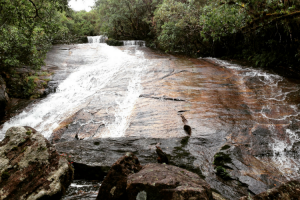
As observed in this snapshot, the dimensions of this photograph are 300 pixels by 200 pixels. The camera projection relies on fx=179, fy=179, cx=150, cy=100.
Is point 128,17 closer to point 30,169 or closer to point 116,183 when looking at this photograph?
point 30,169

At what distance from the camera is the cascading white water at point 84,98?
277 inches

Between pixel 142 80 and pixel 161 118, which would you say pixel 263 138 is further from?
pixel 142 80

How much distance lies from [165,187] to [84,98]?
24.9 ft

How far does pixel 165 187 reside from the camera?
2.53 m

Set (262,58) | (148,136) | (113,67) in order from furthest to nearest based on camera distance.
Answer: (113,67), (262,58), (148,136)

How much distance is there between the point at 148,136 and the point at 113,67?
8899 mm

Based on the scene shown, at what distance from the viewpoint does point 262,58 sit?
422 inches

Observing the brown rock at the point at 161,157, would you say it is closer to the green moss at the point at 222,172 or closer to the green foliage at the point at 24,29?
the green moss at the point at 222,172

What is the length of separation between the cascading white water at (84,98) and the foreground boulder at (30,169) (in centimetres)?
240

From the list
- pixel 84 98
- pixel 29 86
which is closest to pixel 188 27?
pixel 84 98

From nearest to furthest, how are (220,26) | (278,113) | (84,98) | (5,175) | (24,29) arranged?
(5,175) → (278,113) → (24,29) → (84,98) → (220,26)

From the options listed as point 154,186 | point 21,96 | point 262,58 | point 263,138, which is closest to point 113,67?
point 21,96

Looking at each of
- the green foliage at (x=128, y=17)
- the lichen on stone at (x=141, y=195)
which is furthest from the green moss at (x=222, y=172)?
the green foliage at (x=128, y=17)

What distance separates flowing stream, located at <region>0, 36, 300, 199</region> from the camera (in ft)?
14.6
